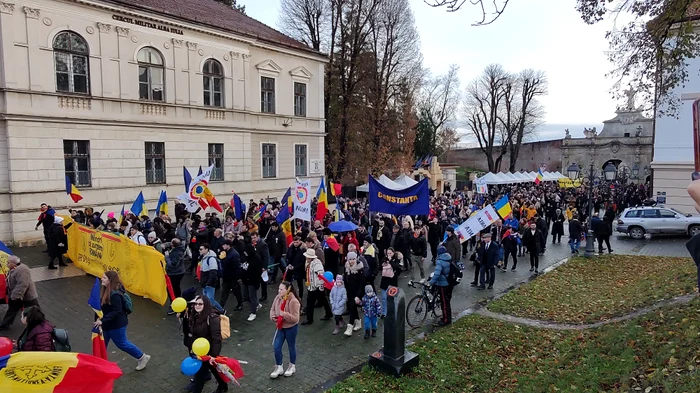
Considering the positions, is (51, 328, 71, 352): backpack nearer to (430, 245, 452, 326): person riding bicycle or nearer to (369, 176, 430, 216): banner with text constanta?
(430, 245, 452, 326): person riding bicycle

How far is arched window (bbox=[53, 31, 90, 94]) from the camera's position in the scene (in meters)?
19.2

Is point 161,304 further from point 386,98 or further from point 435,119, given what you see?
point 435,119

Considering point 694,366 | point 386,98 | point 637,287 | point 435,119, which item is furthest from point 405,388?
point 435,119

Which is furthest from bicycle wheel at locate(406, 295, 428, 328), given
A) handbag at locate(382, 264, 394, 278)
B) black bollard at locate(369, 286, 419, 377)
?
black bollard at locate(369, 286, 419, 377)

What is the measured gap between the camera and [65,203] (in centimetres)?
1948

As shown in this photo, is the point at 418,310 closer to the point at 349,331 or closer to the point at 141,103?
the point at 349,331

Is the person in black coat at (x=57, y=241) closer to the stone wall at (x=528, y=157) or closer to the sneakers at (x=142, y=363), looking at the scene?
the sneakers at (x=142, y=363)

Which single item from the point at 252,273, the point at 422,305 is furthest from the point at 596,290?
the point at 252,273

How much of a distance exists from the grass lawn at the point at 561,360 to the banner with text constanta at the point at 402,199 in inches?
185

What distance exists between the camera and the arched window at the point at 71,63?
62.9 ft

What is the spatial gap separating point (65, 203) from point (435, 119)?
1930 inches

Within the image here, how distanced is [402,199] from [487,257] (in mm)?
2997

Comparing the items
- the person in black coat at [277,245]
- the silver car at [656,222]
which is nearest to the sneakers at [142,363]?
the person in black coat at [277,245]

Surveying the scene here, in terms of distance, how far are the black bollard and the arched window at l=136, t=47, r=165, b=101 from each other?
63.0 ft
